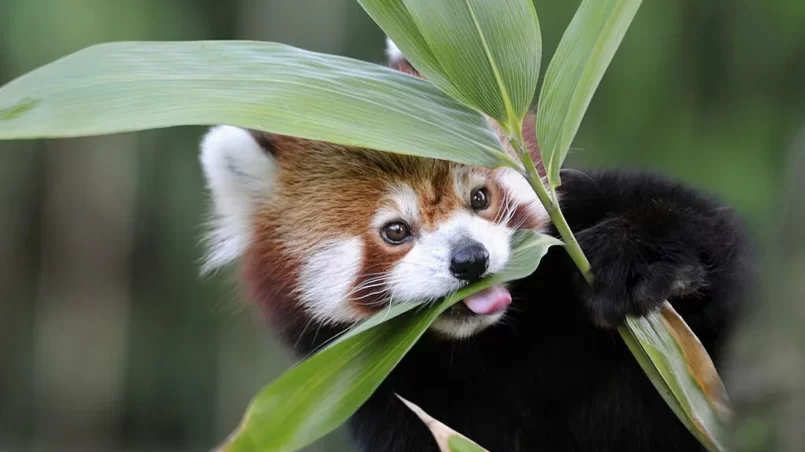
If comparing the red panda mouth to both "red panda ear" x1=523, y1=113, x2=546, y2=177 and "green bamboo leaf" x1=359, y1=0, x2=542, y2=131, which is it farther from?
"green bamboo leaf" x1=359, y1=0, x2=542, y2=131

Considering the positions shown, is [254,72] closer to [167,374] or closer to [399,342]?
[399,342]

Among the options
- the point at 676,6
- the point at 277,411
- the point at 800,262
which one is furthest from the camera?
the point at 676,6

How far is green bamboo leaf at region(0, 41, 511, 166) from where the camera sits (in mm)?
735

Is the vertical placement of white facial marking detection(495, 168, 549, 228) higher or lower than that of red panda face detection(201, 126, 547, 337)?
higher

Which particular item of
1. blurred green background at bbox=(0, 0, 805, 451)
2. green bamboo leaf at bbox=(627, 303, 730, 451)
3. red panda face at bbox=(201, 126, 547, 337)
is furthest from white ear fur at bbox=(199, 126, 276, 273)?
blurred green background at bbox=(0, 0, 805, 451)

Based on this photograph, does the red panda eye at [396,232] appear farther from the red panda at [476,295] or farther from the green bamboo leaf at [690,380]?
the green bamboo leaf at [690,380]

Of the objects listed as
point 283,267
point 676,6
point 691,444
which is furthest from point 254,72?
point 676,6

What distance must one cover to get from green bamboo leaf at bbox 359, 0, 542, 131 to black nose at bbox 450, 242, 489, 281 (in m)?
0.33

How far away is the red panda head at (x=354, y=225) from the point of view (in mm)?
1270

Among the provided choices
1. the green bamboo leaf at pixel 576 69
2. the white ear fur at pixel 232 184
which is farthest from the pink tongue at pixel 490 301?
the white ear fur at pixel 232 184

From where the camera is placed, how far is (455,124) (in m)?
0.90

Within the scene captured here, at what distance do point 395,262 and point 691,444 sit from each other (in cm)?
52

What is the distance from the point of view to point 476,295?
126 cm

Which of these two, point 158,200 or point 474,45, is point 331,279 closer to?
point 474,45
